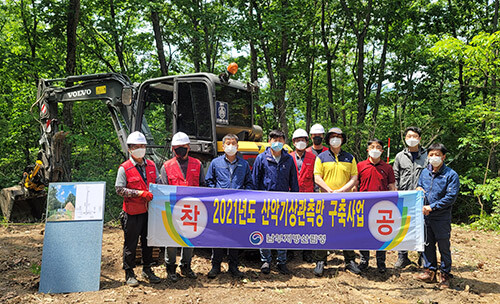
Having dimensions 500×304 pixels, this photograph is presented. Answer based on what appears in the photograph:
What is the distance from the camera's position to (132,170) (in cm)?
481

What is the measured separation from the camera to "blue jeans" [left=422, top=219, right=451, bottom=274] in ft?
16.0

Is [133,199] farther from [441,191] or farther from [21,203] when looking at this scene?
[21,203]

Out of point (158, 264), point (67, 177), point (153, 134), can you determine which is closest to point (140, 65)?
point (67, 177)

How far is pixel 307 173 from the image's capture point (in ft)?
19.0

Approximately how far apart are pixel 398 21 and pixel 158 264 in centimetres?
1442

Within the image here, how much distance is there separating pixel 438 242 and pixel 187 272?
3506 mm

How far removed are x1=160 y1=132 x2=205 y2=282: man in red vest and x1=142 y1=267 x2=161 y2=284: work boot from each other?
0.17 metres

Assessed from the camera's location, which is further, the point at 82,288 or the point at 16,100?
the point at 16,100

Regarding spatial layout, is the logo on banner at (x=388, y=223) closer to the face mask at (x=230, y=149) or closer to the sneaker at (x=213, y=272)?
the face mask at (x=230, y=149)

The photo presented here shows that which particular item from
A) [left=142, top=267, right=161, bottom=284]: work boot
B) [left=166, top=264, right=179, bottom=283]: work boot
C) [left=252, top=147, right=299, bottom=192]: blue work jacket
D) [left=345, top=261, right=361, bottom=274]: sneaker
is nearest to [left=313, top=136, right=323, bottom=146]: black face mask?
[left=252, top=147, right=299, bottom=192]: blue work jacket

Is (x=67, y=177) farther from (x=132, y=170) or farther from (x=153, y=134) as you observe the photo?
(x=132, y=170)

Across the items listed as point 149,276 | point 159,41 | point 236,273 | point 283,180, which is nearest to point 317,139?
point 283,180

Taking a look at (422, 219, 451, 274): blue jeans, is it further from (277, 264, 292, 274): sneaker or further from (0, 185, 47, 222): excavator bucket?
(0, 185, 47, 222): excavator bucket

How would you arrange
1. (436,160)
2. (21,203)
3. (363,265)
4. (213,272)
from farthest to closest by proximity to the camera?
(21,203) < (363,265) < (213,272) < (436,160)
